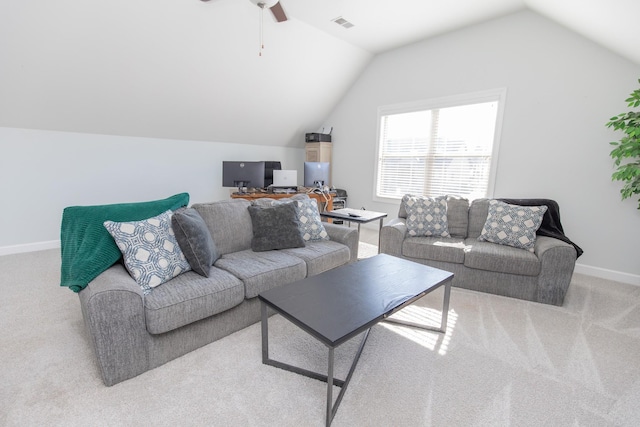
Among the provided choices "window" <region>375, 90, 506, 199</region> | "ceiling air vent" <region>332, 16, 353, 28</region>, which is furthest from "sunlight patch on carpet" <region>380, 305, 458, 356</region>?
"ceiling air vent" <region>332, 16, 353, 28</region>

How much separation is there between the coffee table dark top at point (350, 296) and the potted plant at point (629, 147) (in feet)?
7.16

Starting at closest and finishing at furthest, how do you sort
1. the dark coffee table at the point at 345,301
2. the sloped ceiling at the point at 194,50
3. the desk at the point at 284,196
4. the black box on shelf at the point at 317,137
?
1. the dark coffee table at the point at 345,301
2. the sloped ceiling at the point at 194,50
3. the desk at the point at 284,196
4. the black box on shelf at the point at 317,137

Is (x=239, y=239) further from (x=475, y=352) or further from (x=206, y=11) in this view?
(x=206, y=11)

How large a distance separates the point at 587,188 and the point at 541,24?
76.0 inches

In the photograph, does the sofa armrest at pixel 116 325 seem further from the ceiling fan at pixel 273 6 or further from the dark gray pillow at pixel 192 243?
the ceiling fan at pixel 273 6

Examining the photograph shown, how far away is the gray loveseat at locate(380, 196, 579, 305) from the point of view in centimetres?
252

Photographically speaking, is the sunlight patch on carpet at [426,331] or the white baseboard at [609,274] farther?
the white baseboard at [609,274]

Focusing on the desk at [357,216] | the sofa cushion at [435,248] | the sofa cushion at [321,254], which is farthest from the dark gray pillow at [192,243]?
the sofa cushion at [435,248]

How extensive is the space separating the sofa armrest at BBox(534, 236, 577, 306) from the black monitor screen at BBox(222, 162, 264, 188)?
11.4 feet

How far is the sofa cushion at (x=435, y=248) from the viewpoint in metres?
2.85

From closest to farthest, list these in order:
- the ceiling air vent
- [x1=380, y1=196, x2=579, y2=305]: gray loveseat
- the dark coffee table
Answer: the dark coffee table
[x1=380, y1=196, x2=579, y2=305]: gray loveseat
the ceiling air vent

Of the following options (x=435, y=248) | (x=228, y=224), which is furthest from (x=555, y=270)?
(x=228, y=224)

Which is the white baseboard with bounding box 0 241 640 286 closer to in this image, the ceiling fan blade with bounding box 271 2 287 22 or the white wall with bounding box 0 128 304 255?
the white wall with bounding box 0 128 304 255

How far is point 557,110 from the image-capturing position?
10.9 feet
